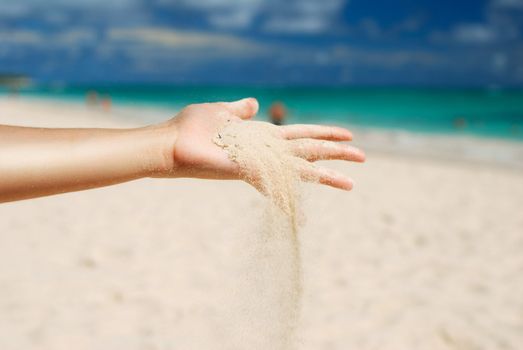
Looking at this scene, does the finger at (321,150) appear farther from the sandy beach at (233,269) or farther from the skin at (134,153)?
the sandy beach at (233,269)

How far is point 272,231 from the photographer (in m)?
2.10

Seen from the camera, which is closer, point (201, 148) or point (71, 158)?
point (71, 158)

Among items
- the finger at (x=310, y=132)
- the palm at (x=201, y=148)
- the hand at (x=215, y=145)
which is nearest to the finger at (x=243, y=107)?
the hand at (x=215, y=145)

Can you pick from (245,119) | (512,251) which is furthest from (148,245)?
(512,251)

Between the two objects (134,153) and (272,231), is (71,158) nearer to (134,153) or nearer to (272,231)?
(134,153)

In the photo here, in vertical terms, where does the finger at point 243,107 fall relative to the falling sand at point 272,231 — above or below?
above

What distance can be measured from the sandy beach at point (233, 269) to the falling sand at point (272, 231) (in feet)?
0.25

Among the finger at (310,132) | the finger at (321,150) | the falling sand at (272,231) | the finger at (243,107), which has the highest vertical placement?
the finger at (243,107)

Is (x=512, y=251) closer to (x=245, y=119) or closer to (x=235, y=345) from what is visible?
(x=235, y=345)

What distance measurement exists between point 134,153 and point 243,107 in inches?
21.2

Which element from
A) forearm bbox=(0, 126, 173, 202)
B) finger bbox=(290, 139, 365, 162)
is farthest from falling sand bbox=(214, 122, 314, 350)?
forearm bbox=(0, 126, 173, 202)

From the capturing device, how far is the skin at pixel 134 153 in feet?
5.32

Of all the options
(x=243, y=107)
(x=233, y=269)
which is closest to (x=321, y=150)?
(x=243, y=107)

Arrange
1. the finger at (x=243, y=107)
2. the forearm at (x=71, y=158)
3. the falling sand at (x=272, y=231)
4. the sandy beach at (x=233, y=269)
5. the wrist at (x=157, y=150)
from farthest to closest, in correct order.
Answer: the sandy beach at (x=233, y=269) → the finger at (x=243, y=107) → the falling sand at (x=272, y=231) → the wrist at (x=157, y=150) → the forearm at (x=71, y=158)
